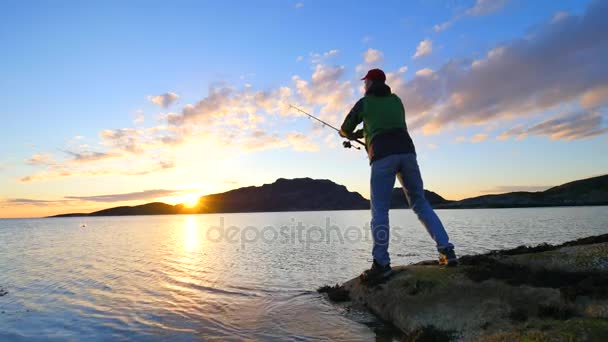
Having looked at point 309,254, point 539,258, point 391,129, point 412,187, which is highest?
point 391,129

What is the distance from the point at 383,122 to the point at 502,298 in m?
4.76

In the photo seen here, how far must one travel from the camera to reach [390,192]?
10195 millimetres

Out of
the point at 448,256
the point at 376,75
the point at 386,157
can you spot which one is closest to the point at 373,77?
the point at 376,75

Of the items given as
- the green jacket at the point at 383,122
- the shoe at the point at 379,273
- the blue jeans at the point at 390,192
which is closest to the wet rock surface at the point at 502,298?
the shoe at the point at 379,273

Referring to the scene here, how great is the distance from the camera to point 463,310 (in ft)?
27.1

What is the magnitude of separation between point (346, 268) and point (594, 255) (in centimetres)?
1453

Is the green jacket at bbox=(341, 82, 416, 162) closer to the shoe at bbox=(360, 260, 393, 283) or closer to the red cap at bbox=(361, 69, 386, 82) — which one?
the red cap at bbox=(361, 69, 386, 82)

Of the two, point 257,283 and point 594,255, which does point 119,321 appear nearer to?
point 257,283

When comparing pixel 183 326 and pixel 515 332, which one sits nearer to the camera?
pixel 515 332

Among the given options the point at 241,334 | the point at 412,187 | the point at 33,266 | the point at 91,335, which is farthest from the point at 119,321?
the point at 33,266

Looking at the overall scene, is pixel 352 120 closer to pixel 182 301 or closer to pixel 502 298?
pixel 502 298

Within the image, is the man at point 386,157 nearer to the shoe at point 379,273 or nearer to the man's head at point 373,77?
the man's head at point 373,77

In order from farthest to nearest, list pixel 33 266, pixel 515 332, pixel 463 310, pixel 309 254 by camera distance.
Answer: pixel 309 254 → pixel 33 266 → pixel 463 310 → pixel 515 332

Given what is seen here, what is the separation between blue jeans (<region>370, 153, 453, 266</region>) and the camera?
393 inches
